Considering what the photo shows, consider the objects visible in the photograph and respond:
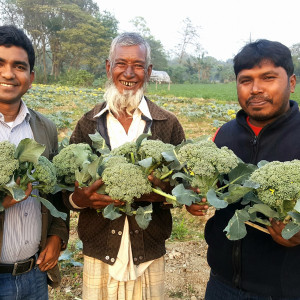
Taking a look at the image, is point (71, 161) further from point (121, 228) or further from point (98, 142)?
point (121, 228)

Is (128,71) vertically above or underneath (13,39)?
underneath

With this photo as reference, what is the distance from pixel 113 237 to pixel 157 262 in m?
0.44

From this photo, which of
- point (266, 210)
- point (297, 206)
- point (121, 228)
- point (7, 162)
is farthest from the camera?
point (121, 228)

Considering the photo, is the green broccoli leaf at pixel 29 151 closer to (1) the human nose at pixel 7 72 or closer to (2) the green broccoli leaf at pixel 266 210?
Result: (1) the human nose at pixel 7 72

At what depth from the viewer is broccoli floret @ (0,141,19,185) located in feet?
5.37

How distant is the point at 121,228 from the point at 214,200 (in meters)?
0.82

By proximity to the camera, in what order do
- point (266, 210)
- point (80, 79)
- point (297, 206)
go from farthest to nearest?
point (80, 79), point (266, 210), point (297, 206)

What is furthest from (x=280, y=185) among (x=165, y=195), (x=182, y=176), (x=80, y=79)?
(x=80, y=79)

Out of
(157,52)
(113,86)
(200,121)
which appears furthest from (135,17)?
(113,86)

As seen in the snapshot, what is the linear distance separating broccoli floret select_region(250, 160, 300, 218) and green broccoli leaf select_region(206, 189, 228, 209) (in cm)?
20

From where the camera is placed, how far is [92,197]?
1892mm

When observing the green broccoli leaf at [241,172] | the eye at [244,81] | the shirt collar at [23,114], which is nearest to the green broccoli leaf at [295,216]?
the green broccoli leaf at [241,172]

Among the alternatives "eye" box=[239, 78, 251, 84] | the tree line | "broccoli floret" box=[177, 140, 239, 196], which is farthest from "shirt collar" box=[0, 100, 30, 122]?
the tree line

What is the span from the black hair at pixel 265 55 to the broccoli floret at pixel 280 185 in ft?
2.28
